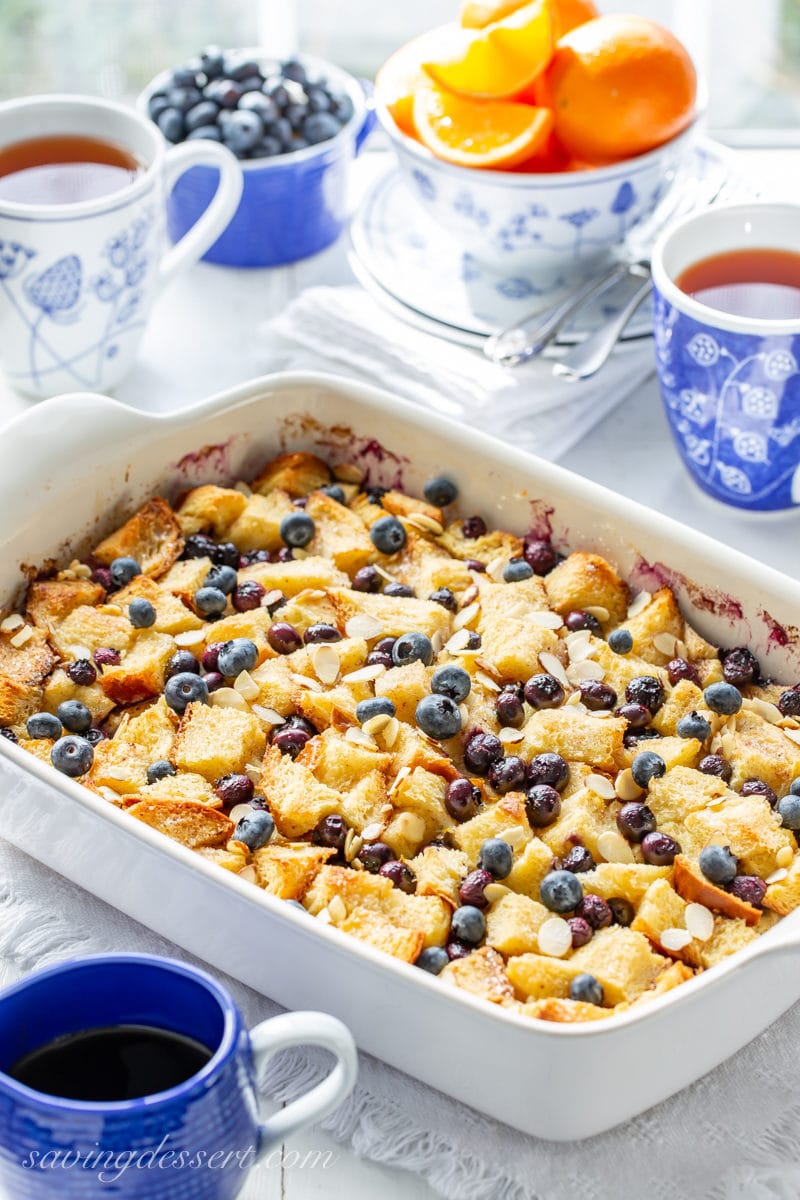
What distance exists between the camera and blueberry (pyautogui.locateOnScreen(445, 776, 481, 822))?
1.55 meters

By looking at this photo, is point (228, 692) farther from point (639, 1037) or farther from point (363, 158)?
point (363, 158)

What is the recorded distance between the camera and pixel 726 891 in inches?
57.4

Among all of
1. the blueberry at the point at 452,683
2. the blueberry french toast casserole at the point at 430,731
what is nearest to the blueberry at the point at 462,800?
the blueberry french toast casserole at the point at 430,731

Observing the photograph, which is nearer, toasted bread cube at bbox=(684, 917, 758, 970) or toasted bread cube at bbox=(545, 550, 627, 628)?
toasted bread cube at bbox=(684, 917, 758, 970)

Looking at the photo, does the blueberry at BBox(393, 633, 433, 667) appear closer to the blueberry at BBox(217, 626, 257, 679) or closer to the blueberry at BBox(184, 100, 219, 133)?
the blueberry at BBox(217, 626, 257, 679)

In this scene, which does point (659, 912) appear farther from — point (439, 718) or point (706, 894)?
point (439, 718)

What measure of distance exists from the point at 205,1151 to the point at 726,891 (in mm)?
583

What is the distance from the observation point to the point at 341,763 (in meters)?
1.59

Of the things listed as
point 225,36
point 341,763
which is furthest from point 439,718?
point 225,36

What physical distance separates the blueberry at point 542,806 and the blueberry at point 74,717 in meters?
0.51

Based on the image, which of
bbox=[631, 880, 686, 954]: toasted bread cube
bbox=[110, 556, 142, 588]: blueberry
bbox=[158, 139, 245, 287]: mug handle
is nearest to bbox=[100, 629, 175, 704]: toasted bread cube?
bbox=[110, 556, 142, 588]: blueberry

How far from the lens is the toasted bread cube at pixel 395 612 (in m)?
1.76

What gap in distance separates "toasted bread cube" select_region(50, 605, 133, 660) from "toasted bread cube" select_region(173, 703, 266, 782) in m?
0.16

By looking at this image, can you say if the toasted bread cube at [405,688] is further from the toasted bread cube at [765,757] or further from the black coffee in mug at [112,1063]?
the black coffee in mug at [112,1063]
